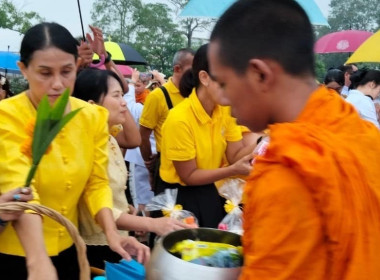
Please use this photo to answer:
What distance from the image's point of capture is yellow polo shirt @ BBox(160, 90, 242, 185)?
2771 mm

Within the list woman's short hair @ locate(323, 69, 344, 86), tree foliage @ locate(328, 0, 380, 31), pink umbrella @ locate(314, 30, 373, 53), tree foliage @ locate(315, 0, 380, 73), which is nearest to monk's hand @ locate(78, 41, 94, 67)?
woman's short hair @ locate(323, 69, 344, 86)

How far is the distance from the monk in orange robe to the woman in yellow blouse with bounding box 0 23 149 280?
30.2 inches

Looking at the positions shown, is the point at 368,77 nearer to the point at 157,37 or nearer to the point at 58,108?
the point at 58,108

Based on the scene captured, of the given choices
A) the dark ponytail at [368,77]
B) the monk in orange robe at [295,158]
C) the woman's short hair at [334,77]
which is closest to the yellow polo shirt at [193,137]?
the monk in orange robe at [295,158]

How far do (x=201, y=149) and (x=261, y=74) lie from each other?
1699 mm

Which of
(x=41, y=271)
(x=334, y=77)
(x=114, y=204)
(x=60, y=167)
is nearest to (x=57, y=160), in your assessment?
(x=60, y=167)

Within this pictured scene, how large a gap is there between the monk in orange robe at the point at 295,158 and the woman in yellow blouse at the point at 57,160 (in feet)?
2.51

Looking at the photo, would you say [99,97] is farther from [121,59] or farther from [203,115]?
[121,59]

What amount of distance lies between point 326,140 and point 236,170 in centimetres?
173

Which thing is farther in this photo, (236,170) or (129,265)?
(236,170)

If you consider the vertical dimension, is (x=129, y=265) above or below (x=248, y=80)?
below

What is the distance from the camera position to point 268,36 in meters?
1.17

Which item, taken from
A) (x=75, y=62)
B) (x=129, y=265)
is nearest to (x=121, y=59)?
(x=75, y=62)

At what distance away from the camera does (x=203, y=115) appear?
9.34 ft
